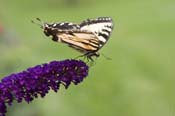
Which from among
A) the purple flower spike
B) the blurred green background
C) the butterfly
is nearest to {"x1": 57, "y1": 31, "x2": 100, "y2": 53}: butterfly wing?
the butterfly

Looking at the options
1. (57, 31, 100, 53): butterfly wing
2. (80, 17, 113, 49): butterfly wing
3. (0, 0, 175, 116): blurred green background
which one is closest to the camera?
(57, 31, 100, 53): butterfly wing

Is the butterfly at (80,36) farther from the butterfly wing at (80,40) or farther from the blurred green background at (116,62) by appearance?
the blurred green background at (116,62)

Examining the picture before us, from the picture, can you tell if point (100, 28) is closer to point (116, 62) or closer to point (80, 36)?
point (80, 36)

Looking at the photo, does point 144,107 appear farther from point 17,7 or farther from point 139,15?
point 17,7

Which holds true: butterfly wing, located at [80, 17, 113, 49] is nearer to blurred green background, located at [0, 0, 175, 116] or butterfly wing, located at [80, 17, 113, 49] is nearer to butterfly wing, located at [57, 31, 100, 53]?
butterfly wing, located at [57, 31, 100, 53]

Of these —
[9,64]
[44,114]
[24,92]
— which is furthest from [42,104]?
[24,92]

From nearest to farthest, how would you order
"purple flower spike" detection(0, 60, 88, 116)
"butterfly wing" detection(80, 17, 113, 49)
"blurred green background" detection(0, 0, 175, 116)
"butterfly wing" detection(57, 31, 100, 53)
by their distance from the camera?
1. "purple flower spike" detection(0, 60, 88, 116)
2. "butterfly wing" detection(57, 31, 100, 53)
3. "butterfly wing" detection(80, 17, 113, 49)
4. "blurred green background" detection(0, 0, 175, 116)
